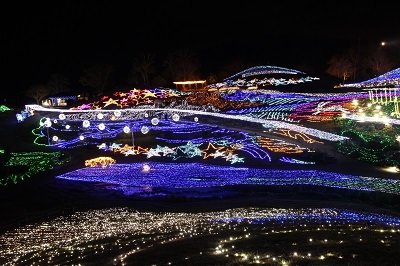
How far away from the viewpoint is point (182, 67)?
55125mm

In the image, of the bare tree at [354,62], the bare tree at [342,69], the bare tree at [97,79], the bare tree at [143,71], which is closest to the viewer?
the bare tree at [342,69]

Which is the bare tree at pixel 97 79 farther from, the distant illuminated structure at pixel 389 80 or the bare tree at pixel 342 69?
the distant illuminated structure at pixel 389 80

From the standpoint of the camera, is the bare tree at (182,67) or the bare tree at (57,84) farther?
the bare tree at (57,84)

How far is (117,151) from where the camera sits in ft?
76.3

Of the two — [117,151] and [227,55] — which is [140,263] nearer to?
[117,151]

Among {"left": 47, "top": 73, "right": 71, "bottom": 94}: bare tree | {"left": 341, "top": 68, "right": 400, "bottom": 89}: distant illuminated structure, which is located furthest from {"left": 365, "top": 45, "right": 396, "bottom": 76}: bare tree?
{"left": 47, "top": 73, "right": 71, "bottom": 94}: bare tree

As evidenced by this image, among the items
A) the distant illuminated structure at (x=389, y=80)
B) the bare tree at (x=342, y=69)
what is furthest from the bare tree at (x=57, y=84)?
the distant illuminated structure at (x=389, y=80)

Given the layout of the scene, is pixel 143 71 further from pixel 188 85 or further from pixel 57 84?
pixel 57 84

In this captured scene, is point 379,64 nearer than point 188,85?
No

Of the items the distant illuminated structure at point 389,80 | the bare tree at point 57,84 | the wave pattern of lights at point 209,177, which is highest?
the bare tree at point 57,84

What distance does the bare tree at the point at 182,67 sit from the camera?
54.3m

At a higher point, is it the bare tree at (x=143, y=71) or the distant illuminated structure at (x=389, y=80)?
the bare tree at (x=143, y=71)

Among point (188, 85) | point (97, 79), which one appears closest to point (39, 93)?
point (97, 79)

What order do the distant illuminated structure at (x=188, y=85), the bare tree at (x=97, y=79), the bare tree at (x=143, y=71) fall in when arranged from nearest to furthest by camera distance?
the distant illuminated structure at (x=188, y=85)
the bare tree at (x=97, y=79)
the bare tree at (x=143, y=71)
